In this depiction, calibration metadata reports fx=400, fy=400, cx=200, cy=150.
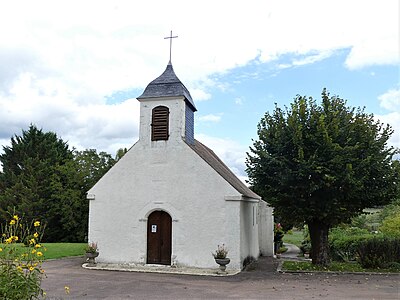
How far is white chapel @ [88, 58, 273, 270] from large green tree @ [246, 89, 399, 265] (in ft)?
6.14

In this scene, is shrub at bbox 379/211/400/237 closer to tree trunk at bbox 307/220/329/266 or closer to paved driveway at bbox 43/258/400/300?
tree trunk at bbox 307/220/329/266

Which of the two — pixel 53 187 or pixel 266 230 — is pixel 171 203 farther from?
pixel 53 187

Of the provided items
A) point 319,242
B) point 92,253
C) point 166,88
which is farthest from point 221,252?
point 166,88

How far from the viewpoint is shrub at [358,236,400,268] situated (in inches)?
658

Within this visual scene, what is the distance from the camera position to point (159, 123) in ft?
60.4

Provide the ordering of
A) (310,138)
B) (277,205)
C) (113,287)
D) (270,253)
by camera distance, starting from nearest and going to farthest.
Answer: (113,287), (310,138), (277,205), (270,253)

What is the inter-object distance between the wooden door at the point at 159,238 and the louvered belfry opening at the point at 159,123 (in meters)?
3.45

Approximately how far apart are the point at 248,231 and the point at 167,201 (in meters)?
4.41

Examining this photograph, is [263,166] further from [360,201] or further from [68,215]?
[68,215]

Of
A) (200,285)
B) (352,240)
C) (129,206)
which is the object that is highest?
(129,206)

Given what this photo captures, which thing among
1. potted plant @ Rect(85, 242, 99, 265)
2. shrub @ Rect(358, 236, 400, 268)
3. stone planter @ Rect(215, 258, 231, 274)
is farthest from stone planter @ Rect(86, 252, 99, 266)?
shrub @ Rect(358, 236, 400, 268)

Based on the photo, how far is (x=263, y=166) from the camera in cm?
1662

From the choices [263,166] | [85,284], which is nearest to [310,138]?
[263,166]

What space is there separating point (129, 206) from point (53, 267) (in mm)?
4040
